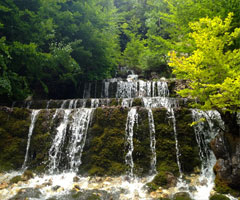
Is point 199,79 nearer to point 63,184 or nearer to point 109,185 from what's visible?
point 109,185

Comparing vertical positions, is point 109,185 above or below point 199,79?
below

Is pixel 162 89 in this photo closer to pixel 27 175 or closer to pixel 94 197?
pixel 94 197

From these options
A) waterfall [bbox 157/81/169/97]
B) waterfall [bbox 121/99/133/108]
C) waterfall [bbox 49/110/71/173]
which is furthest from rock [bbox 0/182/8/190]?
waterfall [bbox 157/81/169/97]

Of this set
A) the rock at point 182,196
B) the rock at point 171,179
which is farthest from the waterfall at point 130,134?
the rock at point 182,196

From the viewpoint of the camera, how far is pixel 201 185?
610cm

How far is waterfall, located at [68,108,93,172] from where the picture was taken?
742cm

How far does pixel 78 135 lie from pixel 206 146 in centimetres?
462

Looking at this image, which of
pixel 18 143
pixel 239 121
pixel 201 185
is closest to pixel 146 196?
pixel 201 185

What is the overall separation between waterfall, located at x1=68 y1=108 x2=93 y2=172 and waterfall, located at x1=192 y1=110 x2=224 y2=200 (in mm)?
3992

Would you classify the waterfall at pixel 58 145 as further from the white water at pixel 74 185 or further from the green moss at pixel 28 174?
the green moss at pixel 28 174

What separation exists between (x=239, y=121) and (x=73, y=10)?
460 inches

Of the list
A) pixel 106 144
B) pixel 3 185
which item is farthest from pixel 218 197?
pixel 3 185

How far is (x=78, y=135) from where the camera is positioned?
7922 mm

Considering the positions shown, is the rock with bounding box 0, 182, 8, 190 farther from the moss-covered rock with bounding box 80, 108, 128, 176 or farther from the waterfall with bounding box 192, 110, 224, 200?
the waterfall with bounding box 192, 110, 224, 200
